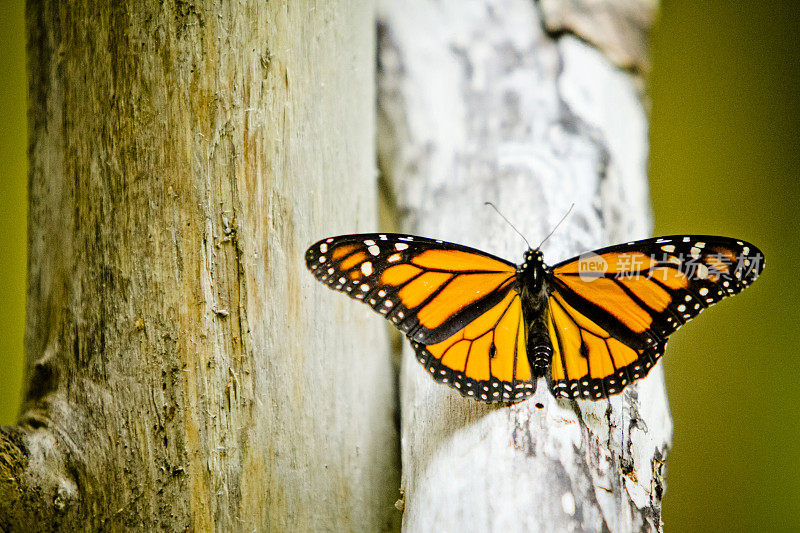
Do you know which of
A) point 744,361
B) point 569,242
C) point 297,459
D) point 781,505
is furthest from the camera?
point 744,361

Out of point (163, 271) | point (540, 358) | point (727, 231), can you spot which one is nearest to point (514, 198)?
point (540, 358)

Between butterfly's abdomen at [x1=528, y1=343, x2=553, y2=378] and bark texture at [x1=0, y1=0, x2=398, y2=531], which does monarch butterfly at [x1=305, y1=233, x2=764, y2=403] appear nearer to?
butterfly's abdomen at [x1=528, y1=343, x2=553, y2=378]

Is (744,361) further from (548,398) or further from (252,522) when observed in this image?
(252,522)

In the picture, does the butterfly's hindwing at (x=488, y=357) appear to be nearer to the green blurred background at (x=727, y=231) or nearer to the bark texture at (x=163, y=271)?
the bark texture at (x=163, y=271)

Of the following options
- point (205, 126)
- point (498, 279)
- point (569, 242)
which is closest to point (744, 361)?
point (569, 242)

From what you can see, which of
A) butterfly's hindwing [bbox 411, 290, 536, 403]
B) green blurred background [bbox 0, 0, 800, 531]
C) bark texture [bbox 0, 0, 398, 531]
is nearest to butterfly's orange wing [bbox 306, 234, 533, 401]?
butterfly's hindwing [bbox 411, 290, 536, 403]

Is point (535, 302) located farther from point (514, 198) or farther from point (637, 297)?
point (514, 198)
